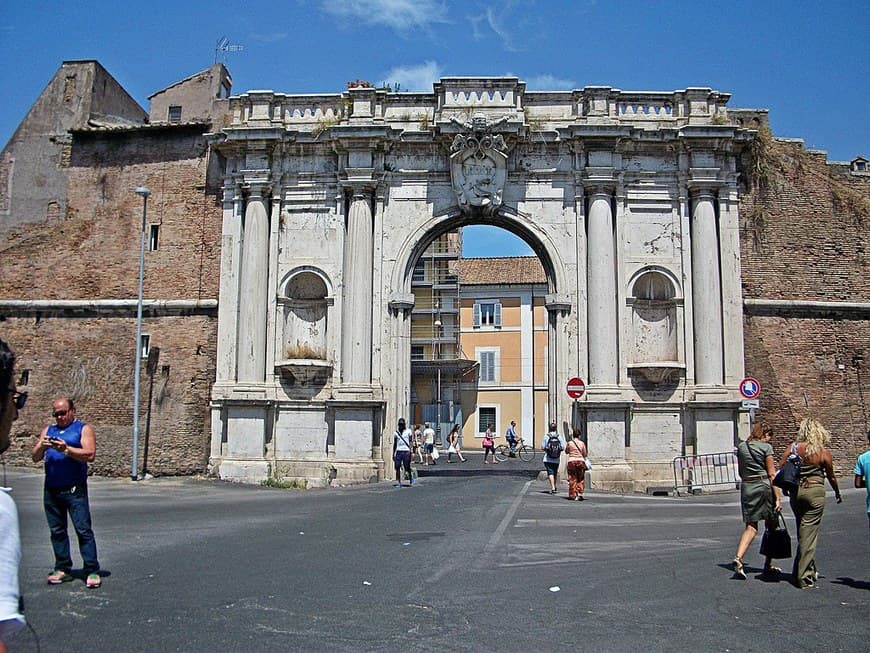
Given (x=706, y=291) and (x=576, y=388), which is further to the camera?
(x=706, y=291)

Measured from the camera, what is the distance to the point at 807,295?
23828mm

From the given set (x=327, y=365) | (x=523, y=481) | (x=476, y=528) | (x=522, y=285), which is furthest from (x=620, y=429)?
(x=522, y=285)

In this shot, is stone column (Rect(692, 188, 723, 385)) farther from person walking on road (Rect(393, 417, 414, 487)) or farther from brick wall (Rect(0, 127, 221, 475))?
brick wall (Rect(0, 127, 221, 475))

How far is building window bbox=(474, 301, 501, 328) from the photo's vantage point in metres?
49.9

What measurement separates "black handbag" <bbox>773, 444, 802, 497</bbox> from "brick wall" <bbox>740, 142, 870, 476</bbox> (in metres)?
14.5

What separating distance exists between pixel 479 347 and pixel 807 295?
2725 cm

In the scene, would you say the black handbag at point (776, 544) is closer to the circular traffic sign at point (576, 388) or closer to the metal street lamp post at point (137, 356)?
the circular traffic sign at point (576, 388)

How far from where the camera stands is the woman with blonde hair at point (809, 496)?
350 inches

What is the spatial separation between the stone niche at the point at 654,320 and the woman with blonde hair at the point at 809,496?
13.0m

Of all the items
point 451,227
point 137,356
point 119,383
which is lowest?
point 119,383

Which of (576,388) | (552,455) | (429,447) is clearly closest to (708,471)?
(576,388)

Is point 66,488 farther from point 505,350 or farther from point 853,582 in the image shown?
point 505,350

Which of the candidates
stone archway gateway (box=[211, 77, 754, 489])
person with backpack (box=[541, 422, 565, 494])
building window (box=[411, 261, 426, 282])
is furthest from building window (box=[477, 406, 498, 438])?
person with backpack (box=[541, 422, 565, 494])

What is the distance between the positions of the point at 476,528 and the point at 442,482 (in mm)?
9461
